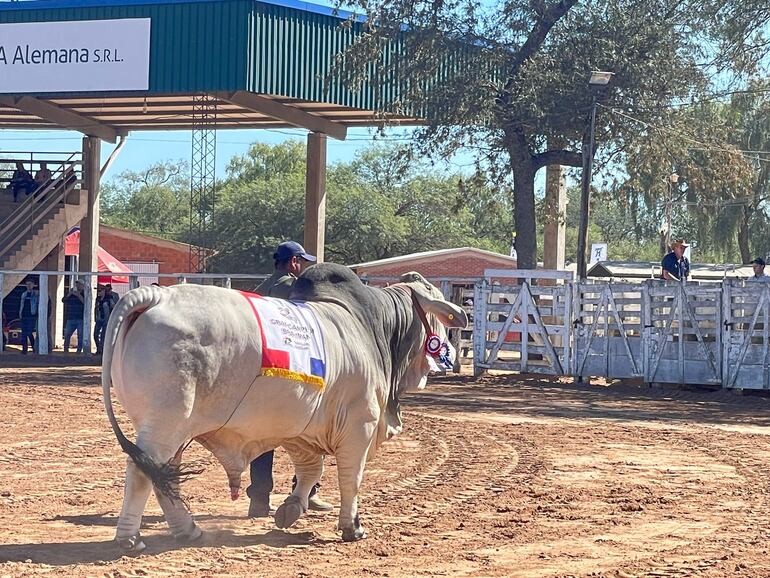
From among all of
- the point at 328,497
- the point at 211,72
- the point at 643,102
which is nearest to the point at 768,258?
the point at 643,102

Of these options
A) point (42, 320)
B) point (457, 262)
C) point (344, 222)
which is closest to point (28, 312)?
point (42, 320)

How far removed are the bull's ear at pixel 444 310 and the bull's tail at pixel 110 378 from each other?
2.35 m

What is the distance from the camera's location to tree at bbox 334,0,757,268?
27953 millimetres

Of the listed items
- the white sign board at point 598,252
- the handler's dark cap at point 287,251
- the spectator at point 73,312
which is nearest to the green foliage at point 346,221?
the white sign board at point 598,252

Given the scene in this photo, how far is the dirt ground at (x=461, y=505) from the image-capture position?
7594mm

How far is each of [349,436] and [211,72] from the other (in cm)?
2114

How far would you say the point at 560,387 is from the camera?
23.5 metres

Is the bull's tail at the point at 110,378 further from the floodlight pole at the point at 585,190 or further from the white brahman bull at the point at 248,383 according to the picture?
the floodlight pole at the point at 585,190

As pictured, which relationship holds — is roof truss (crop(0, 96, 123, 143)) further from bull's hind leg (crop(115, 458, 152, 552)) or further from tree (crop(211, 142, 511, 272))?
bull's hind leg (crop(115, 458, 152, 552))

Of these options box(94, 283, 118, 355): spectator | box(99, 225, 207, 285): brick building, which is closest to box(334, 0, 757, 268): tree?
box(94, 283, 118, 355): spectator

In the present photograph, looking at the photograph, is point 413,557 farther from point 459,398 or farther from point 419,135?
point 419,135

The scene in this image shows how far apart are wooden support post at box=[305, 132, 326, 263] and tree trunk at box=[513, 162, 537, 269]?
5.28 m

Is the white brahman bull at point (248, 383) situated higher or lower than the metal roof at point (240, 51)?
lower

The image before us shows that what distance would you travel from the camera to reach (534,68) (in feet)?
91.7
